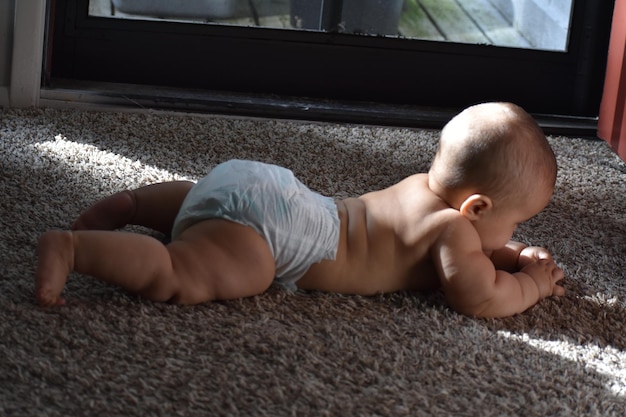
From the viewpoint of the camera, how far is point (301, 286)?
1.17 metres

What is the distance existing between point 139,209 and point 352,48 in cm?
118

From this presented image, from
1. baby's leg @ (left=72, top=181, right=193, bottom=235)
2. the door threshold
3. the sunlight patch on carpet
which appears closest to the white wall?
the door threshold

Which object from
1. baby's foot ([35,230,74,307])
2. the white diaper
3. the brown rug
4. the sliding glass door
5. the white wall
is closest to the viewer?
the brown rug

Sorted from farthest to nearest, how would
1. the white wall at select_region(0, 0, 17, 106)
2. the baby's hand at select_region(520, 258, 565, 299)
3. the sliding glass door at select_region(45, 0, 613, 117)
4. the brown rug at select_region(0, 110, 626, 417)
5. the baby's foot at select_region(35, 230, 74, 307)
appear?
the sliding glass door at select_region(45, 0, 613, 117) → the white wall at select_region(0, 0, 17, 106) → the baby's hand at select_region(520, 258, 565, 299) → the baby's foot at select_region(35, 230, 74, 307) → the brown rug at select_region(0, 110, 626, 417)

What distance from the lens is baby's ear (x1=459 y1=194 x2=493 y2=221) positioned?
1.14 m

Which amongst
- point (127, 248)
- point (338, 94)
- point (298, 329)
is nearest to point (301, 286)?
point (298, 329)

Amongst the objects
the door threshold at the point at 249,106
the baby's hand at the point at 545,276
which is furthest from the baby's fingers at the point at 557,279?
the door threshold at the point at 249,106

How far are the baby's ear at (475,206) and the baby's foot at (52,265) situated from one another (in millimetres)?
480

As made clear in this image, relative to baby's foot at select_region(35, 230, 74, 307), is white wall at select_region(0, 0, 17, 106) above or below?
above

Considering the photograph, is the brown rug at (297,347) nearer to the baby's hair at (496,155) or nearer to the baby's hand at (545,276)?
the baby's hand at (545,276)

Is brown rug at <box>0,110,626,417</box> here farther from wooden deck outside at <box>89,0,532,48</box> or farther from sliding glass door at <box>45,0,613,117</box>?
wooden deck outside at <box>89,0,532,48</box>

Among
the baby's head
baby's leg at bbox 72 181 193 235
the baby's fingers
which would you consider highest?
A: the baby's head

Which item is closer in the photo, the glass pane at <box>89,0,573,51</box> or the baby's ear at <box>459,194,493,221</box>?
the baby's ear at <box>459,194,493,221</box>

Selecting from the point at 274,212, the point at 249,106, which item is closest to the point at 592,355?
the point at 274,212
